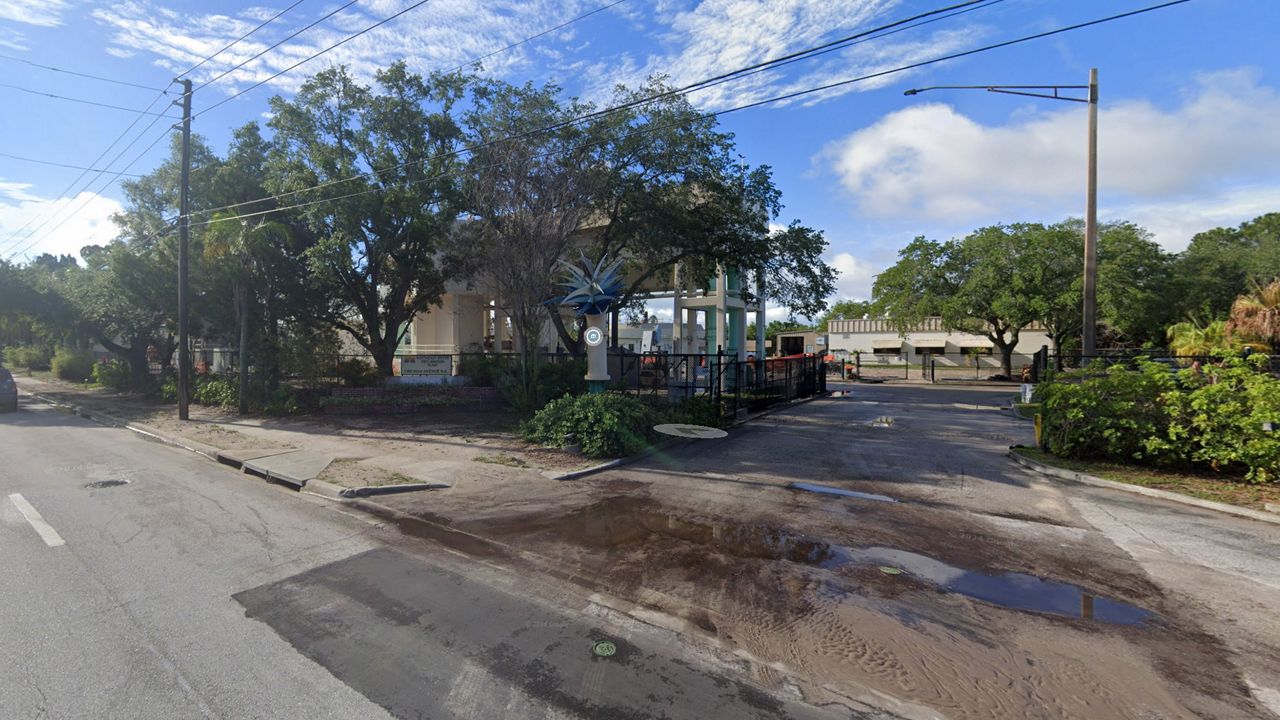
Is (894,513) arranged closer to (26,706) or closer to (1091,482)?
(1091,482)

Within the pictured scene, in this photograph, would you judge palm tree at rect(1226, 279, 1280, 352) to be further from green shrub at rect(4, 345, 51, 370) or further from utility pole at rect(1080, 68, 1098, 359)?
green shrub at rect(4, 345, 51, 370)

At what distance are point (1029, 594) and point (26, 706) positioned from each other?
6.97 m

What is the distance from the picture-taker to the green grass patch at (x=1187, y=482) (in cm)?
764

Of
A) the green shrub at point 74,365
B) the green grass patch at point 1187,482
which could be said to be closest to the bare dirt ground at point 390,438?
the green grass patch at point 1187,482

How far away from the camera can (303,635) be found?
4242mm

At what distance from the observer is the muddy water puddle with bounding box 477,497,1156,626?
4812 millimetres

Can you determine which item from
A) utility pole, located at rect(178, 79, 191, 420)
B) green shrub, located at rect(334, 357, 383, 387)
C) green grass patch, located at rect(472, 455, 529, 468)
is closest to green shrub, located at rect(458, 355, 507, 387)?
green shrub, located at rect(334, 357, 383, 387)

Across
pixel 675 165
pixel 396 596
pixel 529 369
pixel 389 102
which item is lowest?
pixel 396 596

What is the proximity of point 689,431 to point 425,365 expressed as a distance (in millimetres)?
9799

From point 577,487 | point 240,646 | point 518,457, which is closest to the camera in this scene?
point 240,646

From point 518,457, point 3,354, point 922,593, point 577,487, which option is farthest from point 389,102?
point 3,354

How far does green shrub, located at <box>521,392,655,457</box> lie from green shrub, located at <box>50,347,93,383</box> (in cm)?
3561

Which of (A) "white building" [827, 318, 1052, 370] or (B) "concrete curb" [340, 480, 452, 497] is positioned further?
(A) "white building" [827, 318, 1052, 370]

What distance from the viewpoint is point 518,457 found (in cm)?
1089
